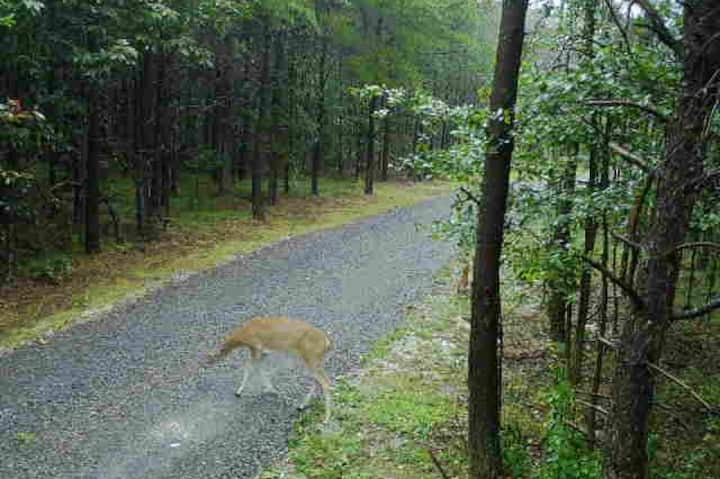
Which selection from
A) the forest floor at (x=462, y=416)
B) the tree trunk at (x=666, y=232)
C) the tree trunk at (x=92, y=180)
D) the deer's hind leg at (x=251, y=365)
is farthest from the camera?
the tree trunk at (x=92, y=180)

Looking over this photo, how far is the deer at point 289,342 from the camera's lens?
7.38m

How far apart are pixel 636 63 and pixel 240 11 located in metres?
12.6

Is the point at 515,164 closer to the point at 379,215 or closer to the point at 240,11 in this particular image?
the point at 240,11

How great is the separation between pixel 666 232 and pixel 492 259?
1957 mm

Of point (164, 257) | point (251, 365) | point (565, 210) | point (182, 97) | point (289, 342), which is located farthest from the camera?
point (182, 97)

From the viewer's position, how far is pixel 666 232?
3.33 metres

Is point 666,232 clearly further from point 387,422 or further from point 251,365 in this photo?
point 251,365

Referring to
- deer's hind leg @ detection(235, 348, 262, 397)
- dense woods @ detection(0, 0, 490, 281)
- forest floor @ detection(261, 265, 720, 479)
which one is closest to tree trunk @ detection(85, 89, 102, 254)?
dense woods @ detection(0, 0, 490, 281)

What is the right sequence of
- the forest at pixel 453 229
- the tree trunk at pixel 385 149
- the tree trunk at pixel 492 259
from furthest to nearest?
the tree trunk at pixel 385 149 < the tree trunk at pixel 492 259 < the forest at pixel 453 229

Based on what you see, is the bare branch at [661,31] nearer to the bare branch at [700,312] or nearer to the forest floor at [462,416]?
the bare branch at [700,312]

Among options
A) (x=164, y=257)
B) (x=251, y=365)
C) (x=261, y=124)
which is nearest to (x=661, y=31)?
(x=251, y=365)

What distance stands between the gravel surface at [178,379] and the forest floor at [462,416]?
505 millimetres

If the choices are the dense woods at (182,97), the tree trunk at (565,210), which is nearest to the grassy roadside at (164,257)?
the dense woods at (182,97)

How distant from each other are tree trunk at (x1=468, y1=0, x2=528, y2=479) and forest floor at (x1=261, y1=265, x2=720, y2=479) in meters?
0.35
